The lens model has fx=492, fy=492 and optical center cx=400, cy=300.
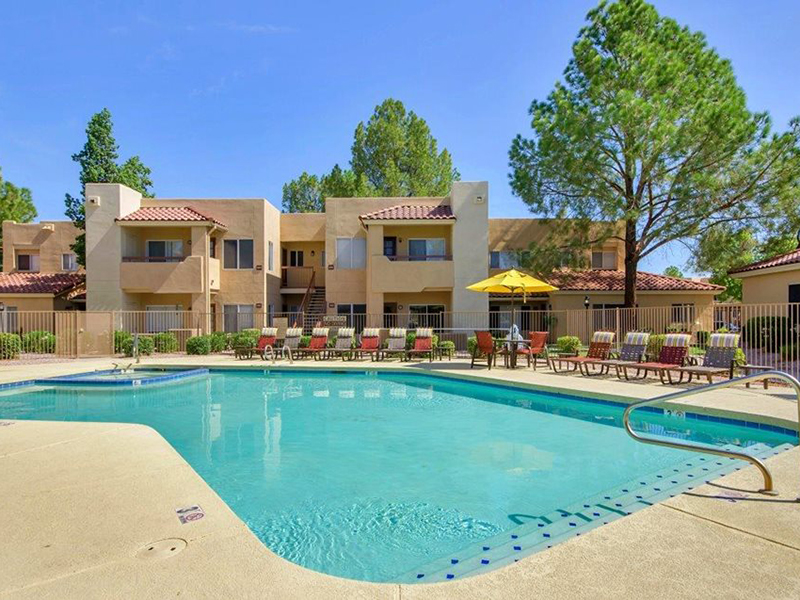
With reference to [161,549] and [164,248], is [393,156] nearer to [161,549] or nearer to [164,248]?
[164,248]

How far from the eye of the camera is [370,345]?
1952 centimetres

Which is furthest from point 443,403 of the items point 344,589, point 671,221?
point 671,221

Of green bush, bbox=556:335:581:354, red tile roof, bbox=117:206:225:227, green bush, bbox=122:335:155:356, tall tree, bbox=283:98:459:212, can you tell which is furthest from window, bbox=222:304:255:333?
green bush, bbox=556:335:581:354

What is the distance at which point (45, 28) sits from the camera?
44.0 ft

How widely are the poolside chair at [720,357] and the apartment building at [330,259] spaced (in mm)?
10899

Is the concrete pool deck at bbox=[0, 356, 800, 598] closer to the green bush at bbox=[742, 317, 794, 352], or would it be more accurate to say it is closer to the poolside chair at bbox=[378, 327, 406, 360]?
the green bush at bbox=[742, 317, 794, 352]

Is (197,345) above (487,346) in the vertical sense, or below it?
below

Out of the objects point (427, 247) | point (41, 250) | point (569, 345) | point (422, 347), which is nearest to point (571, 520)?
point (422, 347)

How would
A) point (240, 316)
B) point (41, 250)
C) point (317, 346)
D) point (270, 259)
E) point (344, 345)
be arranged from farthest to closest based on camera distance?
1. point (41, 250)
2. point (270, 259)
3. point (240, 316)
4. point (344, 345)
5. point (317, 346)

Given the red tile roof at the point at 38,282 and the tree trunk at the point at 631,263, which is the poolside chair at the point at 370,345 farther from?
the red tile roof at the point at 38,282

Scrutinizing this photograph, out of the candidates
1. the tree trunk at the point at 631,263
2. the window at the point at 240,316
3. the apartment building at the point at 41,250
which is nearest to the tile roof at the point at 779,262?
the tree trunk at the point at 631,263

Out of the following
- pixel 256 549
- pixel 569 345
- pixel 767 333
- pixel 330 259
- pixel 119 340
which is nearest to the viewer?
pixel 256 549

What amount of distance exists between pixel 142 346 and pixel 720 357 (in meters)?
20.5

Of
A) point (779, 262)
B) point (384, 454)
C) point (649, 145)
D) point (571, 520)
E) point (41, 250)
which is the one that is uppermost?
point (649, 145)
